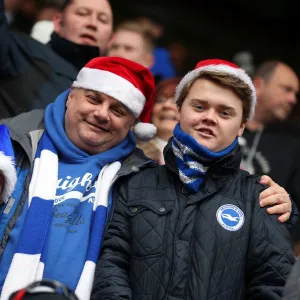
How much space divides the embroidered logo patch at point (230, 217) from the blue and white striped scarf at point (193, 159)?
0.47ft

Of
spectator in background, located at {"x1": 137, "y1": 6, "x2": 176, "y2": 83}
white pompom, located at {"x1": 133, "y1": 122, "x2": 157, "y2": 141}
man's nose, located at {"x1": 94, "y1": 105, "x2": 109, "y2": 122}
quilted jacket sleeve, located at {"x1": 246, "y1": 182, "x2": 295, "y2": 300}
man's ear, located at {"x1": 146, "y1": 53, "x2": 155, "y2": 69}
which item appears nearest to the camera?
quilted jacket sleeve, located at {"x1": 246, "y1": 182, "x2": 295, "y2": 300}

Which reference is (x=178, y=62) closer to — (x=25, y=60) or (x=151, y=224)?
(x=25, y=60)

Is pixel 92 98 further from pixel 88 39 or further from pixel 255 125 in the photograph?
pixel 255 125

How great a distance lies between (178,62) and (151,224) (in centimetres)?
Answer: 366

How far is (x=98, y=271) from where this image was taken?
9.80 ft

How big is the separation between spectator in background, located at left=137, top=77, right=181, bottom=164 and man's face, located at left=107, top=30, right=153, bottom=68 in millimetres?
515

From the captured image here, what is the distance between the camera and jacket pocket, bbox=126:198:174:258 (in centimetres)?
296

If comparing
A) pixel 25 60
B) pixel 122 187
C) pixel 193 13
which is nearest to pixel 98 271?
pixel 122 187

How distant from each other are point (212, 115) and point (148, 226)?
21.5 inches

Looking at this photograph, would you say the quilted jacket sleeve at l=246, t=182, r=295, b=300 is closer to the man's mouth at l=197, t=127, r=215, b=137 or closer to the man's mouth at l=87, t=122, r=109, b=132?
the man's mouth at l=197, t=127, r=215, b=137

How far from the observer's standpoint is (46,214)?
122 inches

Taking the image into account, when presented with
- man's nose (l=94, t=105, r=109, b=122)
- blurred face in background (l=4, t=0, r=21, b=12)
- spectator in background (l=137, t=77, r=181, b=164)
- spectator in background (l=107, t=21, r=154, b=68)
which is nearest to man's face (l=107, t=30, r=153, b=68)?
spectator in background (l=107, t=21, r=154, b=68)

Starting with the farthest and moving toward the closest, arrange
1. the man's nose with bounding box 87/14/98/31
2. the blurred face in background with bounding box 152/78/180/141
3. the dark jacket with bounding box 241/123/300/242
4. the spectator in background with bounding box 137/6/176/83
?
the spectator in background with bounding box 137/6/176/83 < the dark jacket with bounding box 241/123/300/242 < the man's nose with bounding box 87/14/98/31 < the blurred face in background with bounding box 152/78/180/141

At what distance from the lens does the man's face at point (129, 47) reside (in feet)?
16.2
